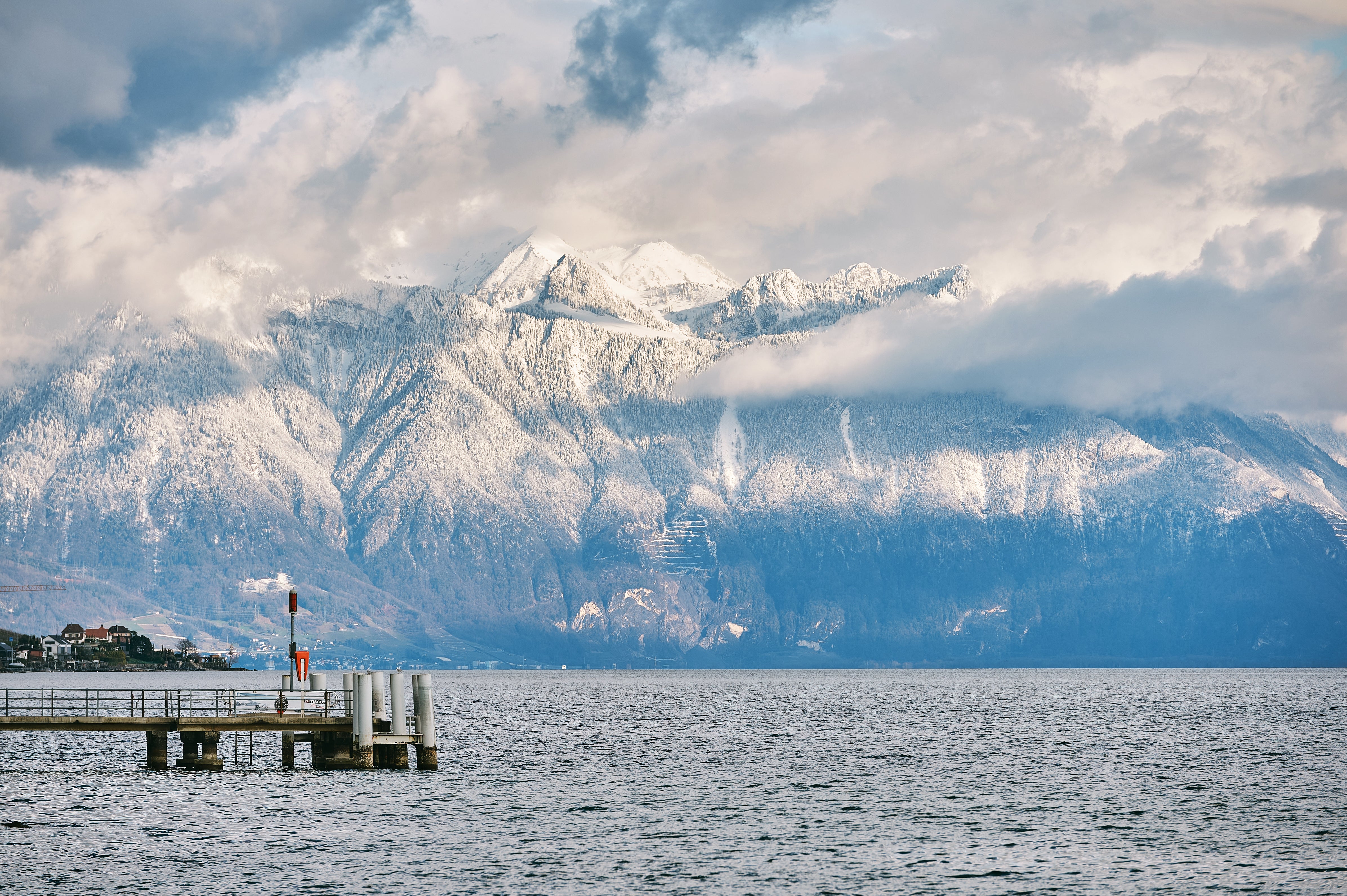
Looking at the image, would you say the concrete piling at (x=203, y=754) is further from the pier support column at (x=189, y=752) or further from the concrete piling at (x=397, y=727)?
the concrete piling at (x=397, y=727)

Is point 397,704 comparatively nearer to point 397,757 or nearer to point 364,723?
point 397,757

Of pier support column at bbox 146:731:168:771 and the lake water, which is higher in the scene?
pier support column at bbox 146:731:168:771

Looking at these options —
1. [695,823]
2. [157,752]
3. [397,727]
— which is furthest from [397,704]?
[695,823]

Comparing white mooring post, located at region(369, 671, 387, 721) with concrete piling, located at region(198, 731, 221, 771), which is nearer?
white mooring post, located at region(369, 671, 387, 721)

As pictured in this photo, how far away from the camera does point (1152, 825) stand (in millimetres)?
89812

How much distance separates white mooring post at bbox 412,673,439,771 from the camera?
101062mm

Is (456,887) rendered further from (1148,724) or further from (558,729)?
(1148,724)

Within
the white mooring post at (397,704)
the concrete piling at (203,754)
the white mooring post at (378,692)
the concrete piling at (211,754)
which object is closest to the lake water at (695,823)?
the concrete piling at (211,754)

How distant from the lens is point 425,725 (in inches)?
4139

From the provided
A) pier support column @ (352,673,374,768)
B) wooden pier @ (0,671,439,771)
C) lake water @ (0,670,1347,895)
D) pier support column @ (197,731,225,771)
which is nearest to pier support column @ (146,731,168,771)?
wooden pier @ (0,671,439,771)

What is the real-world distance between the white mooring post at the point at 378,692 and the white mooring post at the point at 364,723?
0.39 m

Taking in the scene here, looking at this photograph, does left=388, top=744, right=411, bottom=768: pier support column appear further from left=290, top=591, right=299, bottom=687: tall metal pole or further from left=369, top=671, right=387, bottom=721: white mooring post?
left=290, top=591, right=299, bottom=687: tall metal pole

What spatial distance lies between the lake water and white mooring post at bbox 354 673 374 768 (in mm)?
2209

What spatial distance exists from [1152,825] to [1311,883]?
18092 mm
